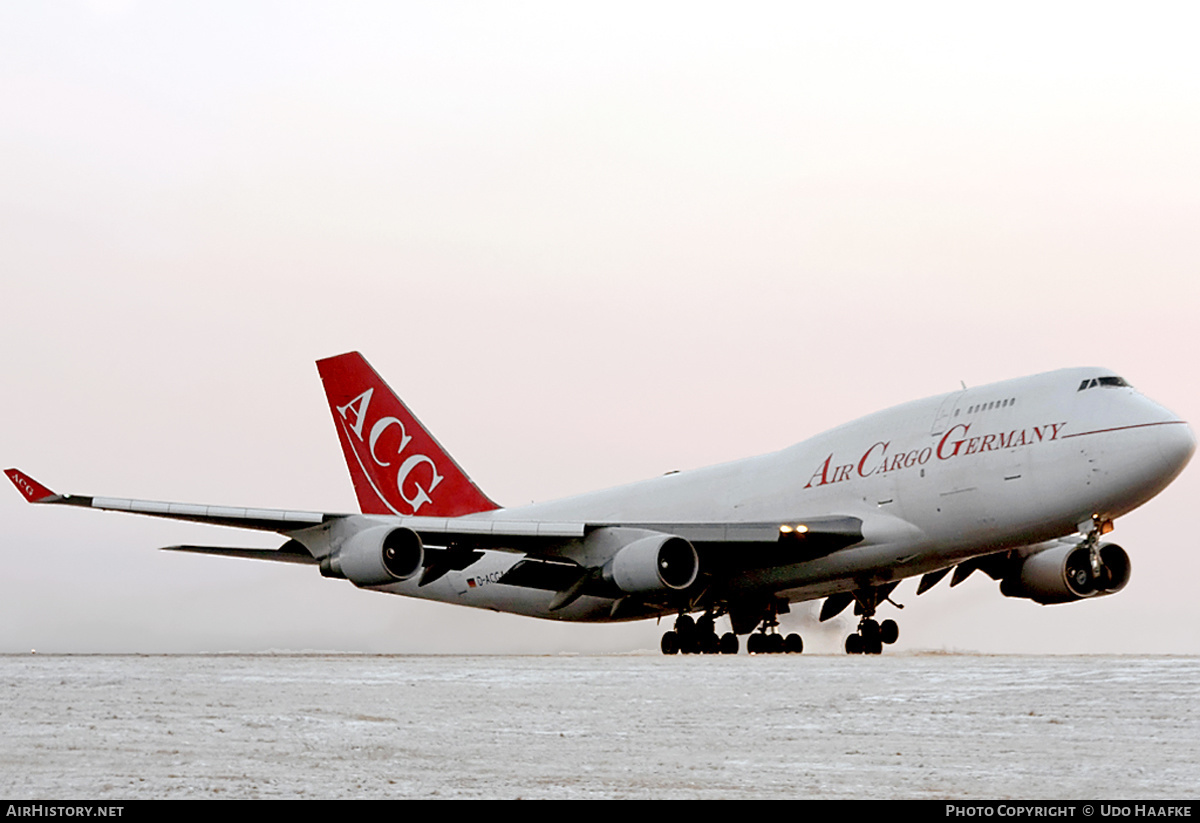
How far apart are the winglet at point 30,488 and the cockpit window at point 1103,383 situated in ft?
63.3

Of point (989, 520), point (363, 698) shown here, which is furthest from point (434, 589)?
point (363, 698)

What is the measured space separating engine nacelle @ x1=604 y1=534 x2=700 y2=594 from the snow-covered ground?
9018mm

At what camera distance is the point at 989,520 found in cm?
2648

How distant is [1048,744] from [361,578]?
17.1 meters

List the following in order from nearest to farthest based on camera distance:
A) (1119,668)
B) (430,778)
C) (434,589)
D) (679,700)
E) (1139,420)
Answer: (430,778)
(679,700)
(1119,668)
(1139,420)
(434,589)

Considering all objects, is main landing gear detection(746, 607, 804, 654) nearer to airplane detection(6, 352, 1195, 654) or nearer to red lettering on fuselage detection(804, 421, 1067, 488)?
airplane detection(6, 352, 1195, 654)

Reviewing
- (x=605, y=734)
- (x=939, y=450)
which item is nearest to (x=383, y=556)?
(x=939, y=450)

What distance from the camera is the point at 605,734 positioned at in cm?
1388

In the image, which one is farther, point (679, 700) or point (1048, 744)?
point (679, 700)

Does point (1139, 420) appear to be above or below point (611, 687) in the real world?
above

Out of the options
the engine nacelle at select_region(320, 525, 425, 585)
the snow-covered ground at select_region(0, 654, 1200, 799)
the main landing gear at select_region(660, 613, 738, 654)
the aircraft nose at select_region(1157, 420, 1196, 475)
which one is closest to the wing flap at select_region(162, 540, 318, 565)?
the engine nacelle at select_region(320, 525, 425, 585)
